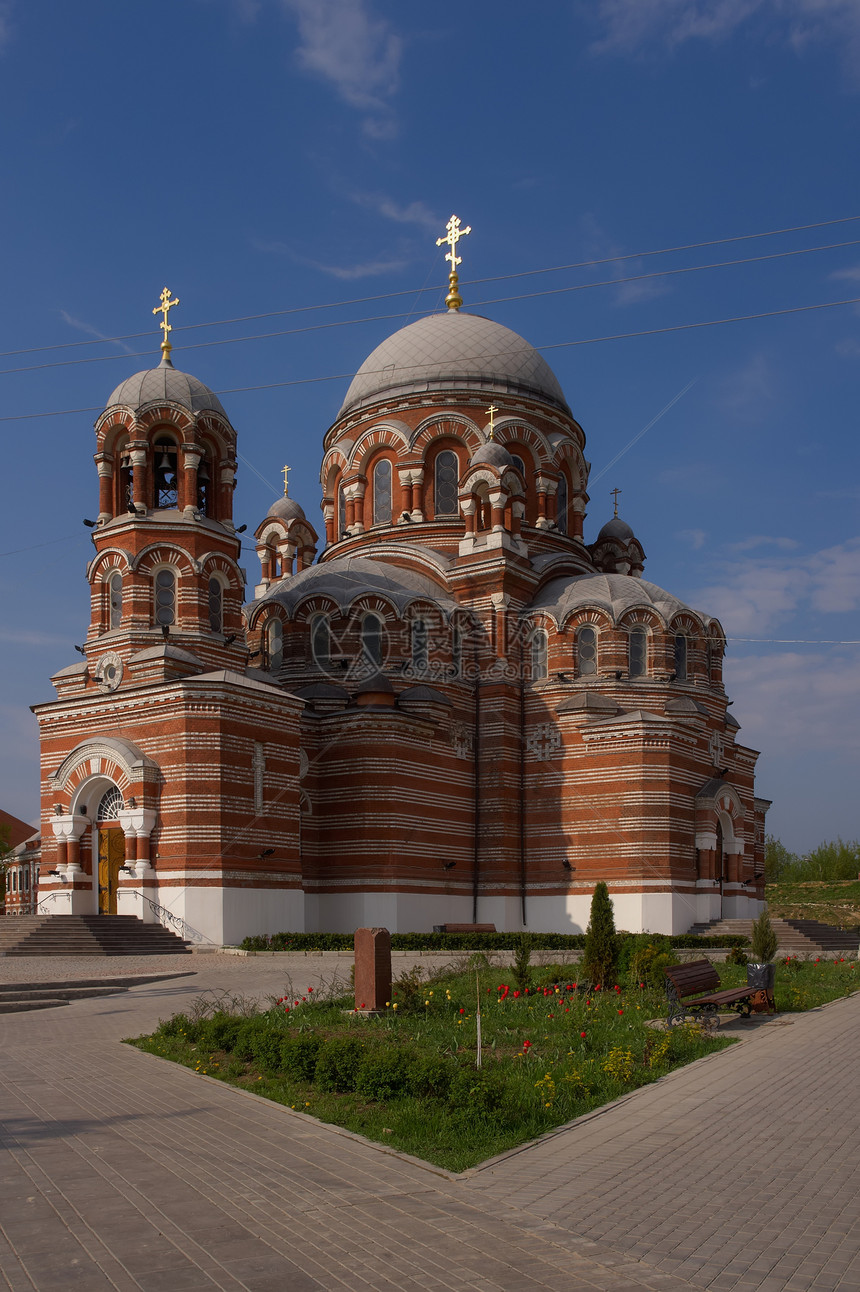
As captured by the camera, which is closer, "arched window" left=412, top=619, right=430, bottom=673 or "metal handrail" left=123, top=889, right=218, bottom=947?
"metal handrail" left=123, top=889, right=218, bottom=947

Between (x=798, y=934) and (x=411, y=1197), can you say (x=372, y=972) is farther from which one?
(x=798, y=934)

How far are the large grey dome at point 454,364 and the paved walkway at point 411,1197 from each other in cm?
2777

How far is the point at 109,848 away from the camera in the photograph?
2544 centimetres

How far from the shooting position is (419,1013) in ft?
40.4

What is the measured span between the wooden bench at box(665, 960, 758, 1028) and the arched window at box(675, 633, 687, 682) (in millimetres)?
18517

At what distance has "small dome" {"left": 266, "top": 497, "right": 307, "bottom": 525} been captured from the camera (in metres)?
38.9

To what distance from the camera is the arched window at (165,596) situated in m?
27.2

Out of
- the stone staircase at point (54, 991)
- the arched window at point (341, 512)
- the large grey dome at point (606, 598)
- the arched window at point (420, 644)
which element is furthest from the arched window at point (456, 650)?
the stone staircase at point (54, 991)

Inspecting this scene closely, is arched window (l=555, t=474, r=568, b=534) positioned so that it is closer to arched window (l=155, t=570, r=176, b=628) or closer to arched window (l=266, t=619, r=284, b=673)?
arched window (l=266, t=619, r=284, b=673)

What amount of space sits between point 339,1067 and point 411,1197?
2632 millimetres

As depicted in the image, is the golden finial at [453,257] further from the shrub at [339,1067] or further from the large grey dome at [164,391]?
the shrub at [339,1067]

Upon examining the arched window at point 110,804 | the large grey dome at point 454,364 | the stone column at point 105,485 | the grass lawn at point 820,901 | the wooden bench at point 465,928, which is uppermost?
the large grey dome at point 454,364

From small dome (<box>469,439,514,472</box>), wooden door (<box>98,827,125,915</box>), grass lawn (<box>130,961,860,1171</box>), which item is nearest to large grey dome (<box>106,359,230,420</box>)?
small dome (<box>469,439,514,472</box>)

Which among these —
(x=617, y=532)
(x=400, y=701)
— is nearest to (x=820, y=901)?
(x=617, y=532)
